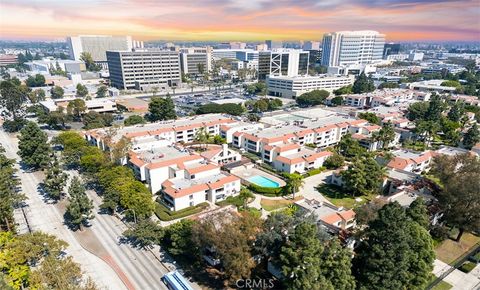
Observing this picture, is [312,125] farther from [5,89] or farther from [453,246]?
[5,89]

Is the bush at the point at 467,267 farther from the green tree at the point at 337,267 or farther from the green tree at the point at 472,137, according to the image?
the green tree at the point at 472,137

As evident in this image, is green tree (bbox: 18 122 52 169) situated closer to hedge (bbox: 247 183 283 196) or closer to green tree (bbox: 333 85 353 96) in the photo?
hedge (bbox: 247 183 283 196)

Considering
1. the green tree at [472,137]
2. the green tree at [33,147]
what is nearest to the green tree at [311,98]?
the green tree at [472,137]

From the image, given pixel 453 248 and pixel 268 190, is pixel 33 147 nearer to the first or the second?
pixel 268 190

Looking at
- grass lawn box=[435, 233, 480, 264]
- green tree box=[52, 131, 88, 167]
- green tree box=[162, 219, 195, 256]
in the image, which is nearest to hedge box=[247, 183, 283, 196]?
green tree box=[162, 219, 195, 256]

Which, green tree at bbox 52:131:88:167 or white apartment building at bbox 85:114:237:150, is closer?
green tree at bbox 52:131:88:167

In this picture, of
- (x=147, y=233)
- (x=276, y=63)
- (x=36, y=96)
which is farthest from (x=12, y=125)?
(x=276, y=63)
